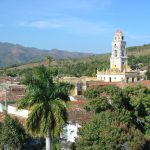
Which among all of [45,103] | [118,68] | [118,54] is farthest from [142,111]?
[118,54]

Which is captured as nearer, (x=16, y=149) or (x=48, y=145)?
(x=48, y=145)

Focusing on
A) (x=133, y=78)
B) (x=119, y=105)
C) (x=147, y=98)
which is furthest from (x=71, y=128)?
(x=133, y=78)

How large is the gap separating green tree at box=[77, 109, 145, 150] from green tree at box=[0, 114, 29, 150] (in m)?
3.21

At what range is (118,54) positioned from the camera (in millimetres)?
90688

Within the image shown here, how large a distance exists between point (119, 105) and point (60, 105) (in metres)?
20.1

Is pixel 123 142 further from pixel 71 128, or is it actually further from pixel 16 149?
pixel 71 128

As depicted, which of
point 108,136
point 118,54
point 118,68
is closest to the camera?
point 108,136

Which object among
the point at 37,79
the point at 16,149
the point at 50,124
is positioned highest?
the point at 37,79

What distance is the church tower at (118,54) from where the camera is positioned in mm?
89206

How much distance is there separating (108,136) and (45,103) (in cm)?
625

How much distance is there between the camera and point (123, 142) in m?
26.2

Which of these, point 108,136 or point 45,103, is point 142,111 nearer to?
point 108,136

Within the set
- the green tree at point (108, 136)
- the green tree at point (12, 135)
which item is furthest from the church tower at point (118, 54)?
the green tree at point (12, 135)

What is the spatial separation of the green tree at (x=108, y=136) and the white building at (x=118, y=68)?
192ft
